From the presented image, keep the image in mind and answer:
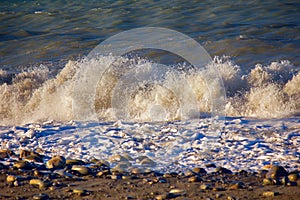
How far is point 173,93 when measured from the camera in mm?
7891

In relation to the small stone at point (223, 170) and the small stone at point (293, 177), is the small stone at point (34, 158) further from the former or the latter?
the small stone at point (293, 177)

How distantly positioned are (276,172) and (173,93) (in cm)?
343

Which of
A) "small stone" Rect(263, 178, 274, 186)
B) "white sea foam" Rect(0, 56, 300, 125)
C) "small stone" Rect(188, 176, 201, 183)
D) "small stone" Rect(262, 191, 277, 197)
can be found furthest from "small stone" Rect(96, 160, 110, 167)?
"white sea foam" Rect(0, 56, 300, 125)

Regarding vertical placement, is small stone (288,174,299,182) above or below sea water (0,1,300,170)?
below

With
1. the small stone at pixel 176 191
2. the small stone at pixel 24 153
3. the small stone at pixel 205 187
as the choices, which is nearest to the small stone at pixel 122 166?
the small stone at pixel 176 191

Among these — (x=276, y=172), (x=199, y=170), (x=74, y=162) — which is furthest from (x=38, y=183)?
(x=276, y=172)

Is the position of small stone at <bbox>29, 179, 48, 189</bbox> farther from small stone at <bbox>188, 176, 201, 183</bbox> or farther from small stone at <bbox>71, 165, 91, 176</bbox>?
small stone at <bbox>188, 176, 201, 183</bbox>

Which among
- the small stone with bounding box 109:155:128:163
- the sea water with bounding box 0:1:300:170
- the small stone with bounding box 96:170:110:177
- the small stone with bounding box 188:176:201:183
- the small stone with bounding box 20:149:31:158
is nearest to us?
the small stone with bounding box 188:176:201:183

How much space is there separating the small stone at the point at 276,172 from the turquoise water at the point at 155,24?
205 inches

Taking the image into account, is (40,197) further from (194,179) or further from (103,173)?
(194,179)

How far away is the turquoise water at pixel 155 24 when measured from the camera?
11016 mm

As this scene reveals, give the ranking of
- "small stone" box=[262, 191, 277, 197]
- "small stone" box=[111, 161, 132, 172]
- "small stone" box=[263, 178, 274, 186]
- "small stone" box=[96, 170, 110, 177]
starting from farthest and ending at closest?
"small stone" box=[111, 161, 132, 172] < "small stone" box=[96, 170, 110, 177] < "small stone" box=[263, 178, 274, 186] < "small stone" box=[262, 191, 277, 197]

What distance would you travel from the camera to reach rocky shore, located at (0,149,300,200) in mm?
4223

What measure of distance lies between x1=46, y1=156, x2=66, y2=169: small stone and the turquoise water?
5432mm
